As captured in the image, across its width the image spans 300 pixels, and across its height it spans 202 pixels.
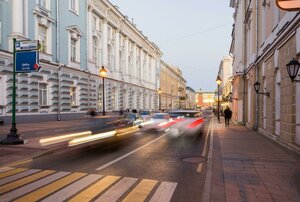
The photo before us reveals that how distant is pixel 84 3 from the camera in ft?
121

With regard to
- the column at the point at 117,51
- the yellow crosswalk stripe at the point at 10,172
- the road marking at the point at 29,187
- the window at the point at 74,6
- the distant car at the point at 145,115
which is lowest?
the road marking at the point at 29,187

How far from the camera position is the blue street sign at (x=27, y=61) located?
12.8 m

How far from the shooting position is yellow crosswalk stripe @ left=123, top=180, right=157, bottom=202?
5.80 meters

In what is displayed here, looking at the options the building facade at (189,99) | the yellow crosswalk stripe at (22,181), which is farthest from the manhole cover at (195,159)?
the building facade at (189,99)

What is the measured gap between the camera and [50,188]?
637cm

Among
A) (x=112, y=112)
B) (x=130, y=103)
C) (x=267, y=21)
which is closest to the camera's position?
(x=267, y=21)

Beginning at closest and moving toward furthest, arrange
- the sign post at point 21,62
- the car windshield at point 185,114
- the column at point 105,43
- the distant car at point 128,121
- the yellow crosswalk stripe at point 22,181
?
1. the yellow crosswalk stripe at point 22,181
2. the sign post at point 21,62
3. the distant car at point 128,121
4. the car windshield at point 185,114
5. the column at point 105,43

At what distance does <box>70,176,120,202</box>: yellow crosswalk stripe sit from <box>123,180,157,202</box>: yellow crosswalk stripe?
69 centimetres

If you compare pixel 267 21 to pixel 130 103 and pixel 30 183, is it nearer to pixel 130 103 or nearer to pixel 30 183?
pixel 30 183

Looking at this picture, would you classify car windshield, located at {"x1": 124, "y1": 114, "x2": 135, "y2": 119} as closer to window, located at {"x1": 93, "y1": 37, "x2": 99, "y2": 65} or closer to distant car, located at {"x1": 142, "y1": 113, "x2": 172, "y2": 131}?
distant car, located at {"x1": 142, "y1": 113, "x2": 172, "y2": 131}

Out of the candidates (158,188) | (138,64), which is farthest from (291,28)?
(138,64)

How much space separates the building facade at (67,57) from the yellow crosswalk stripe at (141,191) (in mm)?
19796

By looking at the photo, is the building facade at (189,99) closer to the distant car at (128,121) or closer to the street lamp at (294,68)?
the distant car at (128,121)

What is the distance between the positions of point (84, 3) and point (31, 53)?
26.4 m
